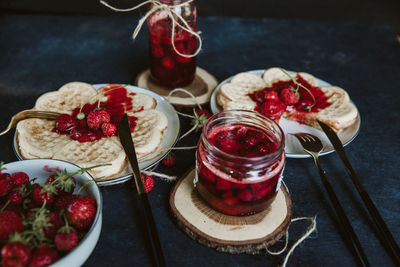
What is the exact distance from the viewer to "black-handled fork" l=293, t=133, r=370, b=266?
1439mm

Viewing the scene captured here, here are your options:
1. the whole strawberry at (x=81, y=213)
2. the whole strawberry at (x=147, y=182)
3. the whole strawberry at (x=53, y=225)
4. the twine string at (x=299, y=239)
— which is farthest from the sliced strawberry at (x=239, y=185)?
the whole strawberry at (x=53, y=225)

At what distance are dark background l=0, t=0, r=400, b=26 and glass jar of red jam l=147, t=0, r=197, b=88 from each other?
2535 mm

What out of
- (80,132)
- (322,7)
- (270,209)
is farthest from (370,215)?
(322,7)

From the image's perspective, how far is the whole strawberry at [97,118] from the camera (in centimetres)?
179

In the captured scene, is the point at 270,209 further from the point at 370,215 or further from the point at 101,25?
the point at 101,25

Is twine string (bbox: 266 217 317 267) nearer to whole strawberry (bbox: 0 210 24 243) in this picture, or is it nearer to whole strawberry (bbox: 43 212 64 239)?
whole strawberry (bbox: 43 212 64 239)

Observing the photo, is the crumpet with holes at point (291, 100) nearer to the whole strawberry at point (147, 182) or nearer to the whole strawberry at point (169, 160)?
the whole strawberry at point (169, 160)

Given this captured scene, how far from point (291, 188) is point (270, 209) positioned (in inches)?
10.4

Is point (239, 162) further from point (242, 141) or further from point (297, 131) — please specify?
point (297, 131)

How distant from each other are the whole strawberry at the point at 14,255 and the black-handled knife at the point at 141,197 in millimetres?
468

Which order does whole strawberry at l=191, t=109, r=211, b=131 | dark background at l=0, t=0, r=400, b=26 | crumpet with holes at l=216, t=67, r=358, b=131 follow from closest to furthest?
whole strawberry at l=191, t=109, r=211, b=131, crumpet with holes at l=216, t=67, r=358, b=131, dark background at l=0, t=0, r=400, b=26

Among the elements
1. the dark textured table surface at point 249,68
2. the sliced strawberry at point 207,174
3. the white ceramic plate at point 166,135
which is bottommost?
the dark textured table surface at point 249,68

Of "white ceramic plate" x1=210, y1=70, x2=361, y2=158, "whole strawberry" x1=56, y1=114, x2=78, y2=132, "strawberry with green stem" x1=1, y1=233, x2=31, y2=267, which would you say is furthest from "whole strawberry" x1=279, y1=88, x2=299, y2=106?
"strawberry with green stem" x1=1, y1=233, x2=31, y2=267

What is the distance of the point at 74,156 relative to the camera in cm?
169
